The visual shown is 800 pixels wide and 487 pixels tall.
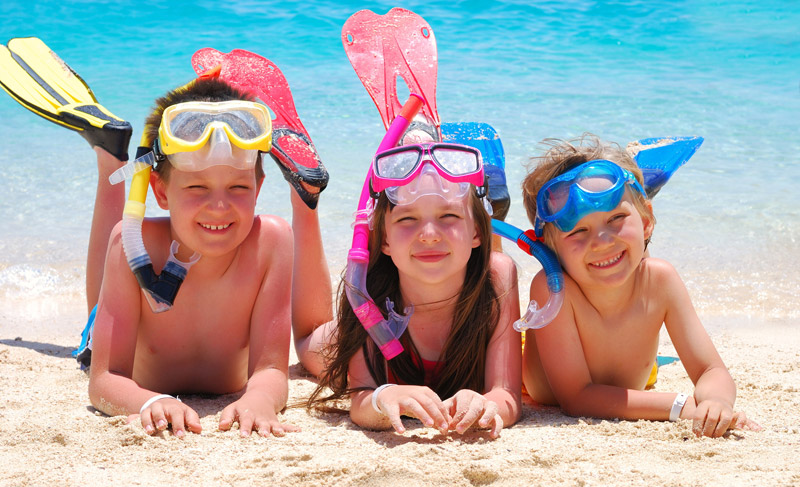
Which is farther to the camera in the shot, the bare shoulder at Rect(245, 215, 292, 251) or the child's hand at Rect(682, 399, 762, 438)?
the bare shoulder at Rect(245, 215, 292, 251)

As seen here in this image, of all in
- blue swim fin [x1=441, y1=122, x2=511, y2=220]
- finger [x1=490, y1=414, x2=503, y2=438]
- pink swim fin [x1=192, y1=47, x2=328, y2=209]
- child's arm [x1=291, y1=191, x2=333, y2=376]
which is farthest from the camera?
child's arm [x1=291, y1=191, x2=333, y2=376]

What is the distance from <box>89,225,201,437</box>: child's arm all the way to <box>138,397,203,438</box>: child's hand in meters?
0.13

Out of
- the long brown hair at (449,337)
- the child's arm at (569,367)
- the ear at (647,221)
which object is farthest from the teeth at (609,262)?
the long brown hair at (449,337)

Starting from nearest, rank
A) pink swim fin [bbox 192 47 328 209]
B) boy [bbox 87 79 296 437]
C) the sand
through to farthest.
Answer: the sand, boy [bbox 87 79 296 437], pink swim fin [bbox 192 47 328 209]

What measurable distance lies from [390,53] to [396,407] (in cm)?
209

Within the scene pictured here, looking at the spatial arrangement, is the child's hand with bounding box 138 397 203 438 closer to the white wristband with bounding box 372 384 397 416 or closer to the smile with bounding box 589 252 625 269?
the white wristband with bounding box 372 384 397 416

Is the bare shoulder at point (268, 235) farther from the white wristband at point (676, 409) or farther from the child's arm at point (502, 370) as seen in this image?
the white wristband at point (676, 409)

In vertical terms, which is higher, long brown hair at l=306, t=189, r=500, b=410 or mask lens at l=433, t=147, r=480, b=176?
mask lens at l=433, t=147, r=480, b=176

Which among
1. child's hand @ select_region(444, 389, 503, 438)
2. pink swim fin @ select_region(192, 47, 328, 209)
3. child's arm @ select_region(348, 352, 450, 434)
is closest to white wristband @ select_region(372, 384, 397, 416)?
child's arm @ select_region(348, 352, 450, 434)

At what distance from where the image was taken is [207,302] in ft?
10.4

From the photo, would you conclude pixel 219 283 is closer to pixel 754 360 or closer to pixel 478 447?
pixel 478 447

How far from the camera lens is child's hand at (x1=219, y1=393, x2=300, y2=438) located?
270 centimetres

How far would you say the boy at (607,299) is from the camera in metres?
2.94

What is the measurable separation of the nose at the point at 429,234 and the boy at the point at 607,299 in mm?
439
